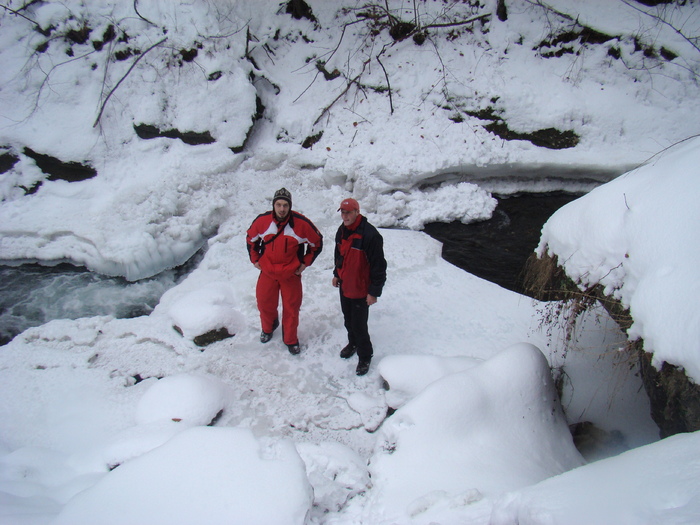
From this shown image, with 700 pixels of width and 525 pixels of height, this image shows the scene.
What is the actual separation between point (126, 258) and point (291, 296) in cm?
267

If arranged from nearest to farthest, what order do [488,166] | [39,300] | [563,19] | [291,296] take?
[291,296] < [39,300] < [488,166] < [563,19]

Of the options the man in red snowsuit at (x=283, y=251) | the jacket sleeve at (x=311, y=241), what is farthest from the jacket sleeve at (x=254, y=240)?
the jacket sleeve at (x=311, y=241)

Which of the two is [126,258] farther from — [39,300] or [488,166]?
[488,166]

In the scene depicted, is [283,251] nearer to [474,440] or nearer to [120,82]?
[474,440]

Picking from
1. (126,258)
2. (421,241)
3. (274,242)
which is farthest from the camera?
(421,241)

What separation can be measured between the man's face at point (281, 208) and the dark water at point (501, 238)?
2785mm

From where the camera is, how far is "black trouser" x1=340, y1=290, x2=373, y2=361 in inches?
135

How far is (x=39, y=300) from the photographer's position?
4617 millimetres

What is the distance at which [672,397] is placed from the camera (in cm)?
230

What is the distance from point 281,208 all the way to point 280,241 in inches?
11.4

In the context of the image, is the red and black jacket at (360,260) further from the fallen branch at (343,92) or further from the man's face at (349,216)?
the fallen branch at (343,92)

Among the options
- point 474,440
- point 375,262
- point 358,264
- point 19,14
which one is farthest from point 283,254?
point 19,14

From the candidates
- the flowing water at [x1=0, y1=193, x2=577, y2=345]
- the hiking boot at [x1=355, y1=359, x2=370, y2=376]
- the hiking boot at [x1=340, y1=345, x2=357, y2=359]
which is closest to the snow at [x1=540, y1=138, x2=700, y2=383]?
the flowing water at [x1=0, y1=193, x2=577, y2=345]

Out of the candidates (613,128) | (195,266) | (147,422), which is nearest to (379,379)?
(147,422)
